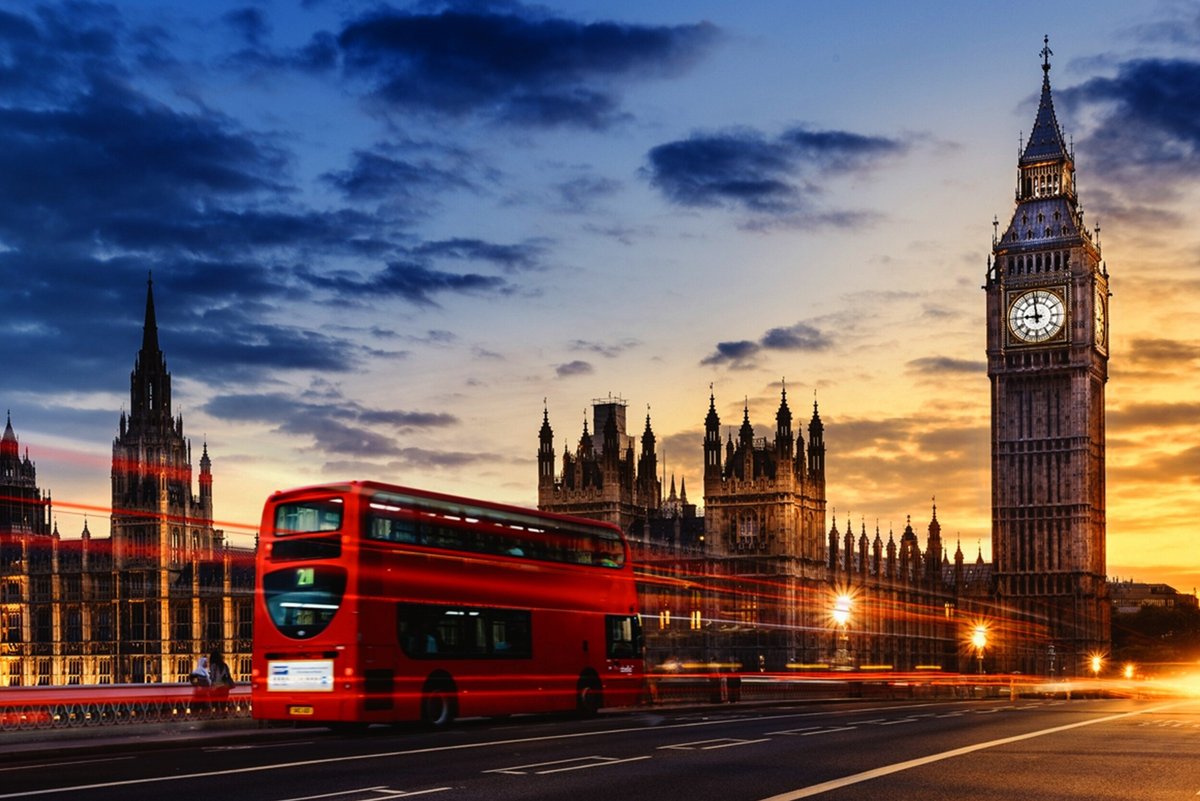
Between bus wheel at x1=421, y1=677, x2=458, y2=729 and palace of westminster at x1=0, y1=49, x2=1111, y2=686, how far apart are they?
6056cm

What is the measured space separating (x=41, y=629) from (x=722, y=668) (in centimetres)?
9002

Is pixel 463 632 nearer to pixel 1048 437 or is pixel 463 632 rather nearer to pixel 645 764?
pixel 645 764

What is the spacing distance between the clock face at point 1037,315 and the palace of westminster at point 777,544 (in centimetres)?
17

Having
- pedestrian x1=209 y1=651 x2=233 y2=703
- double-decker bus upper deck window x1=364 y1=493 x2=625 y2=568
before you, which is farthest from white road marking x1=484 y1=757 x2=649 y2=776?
pedestrian x1=209 y1=651 x2=233 y2=703

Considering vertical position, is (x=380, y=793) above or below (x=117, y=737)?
above

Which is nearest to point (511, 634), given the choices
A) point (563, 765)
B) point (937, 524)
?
point (563, 765)

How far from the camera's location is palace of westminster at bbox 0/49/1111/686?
9212 centimetres

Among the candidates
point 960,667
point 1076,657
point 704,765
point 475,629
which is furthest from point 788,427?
point 704,765

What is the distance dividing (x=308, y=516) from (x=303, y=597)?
4.88ft

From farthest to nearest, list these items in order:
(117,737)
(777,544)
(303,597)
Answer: (777,544)
(303,597)
(117,737)

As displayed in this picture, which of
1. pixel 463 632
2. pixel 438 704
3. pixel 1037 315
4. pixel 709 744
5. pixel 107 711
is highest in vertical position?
pixel 1037 315

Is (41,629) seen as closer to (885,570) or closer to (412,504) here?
(885,570)

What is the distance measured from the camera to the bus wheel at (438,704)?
2952 centimetres

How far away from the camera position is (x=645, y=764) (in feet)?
66.8
